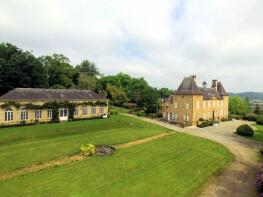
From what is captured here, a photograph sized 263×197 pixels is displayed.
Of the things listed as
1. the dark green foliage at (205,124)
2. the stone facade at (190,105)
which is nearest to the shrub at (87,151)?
the stone facade at (190,105)

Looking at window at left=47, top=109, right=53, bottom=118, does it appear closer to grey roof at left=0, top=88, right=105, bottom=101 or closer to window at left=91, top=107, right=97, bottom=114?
grey roof at left=0, top=88, right=105, bottom=101

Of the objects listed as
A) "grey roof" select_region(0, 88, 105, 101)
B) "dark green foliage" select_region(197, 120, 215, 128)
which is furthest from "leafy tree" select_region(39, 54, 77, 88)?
"dark green foliage" select_region(197, 120, 215, 128)

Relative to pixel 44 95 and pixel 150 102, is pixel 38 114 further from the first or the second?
pixel 150 102

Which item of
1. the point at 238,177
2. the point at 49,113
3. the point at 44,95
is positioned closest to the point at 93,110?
the point at 49,113

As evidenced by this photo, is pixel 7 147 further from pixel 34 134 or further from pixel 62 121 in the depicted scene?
pixel 62 121

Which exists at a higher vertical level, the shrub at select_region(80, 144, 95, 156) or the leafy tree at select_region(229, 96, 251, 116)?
the leafy tree at select_region(229, 96, 251, 116)

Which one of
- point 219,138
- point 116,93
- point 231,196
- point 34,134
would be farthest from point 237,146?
point 116,93

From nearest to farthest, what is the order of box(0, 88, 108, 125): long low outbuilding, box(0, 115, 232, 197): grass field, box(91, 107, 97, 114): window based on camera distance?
1. box(0, 115, 232, 197): grass field
2. box(0, 88, 108, 125): long low outbuilding
3. box(91, 107, 97, 114): window

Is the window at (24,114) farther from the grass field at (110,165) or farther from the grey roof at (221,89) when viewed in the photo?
the grey roof at (221,89)
